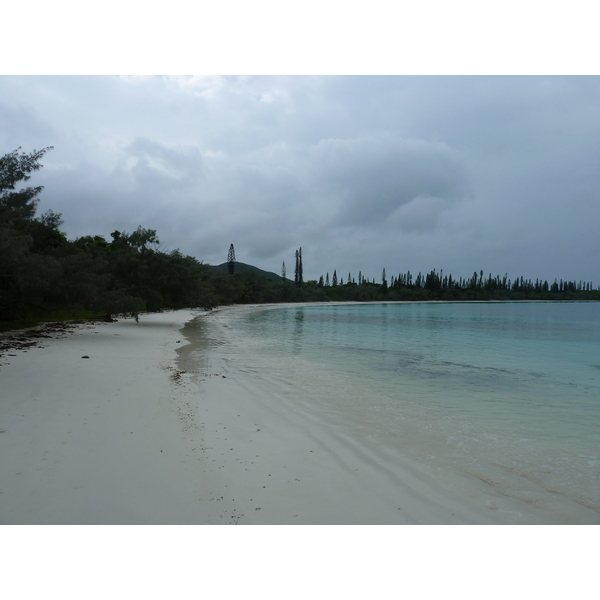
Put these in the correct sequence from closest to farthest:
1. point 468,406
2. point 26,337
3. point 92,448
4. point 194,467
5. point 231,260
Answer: point 194,467
point 92,448
point 468,406
point 26,337
point 231,260

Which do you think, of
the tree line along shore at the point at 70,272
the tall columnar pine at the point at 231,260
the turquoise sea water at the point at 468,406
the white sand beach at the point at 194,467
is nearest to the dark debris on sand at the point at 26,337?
the tree line along shore at the point at 70,272

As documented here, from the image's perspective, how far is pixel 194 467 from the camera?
4.81m

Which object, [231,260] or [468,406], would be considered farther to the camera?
Result: [231,260]

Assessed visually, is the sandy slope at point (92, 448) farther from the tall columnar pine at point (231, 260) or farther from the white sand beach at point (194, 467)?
the tall columnar pine at point (231, 260)

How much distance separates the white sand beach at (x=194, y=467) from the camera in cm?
388

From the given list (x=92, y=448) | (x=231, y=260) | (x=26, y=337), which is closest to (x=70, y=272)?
(x=26, y=337)

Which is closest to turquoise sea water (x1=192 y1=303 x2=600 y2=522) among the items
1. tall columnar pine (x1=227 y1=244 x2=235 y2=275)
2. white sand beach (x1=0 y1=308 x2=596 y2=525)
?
white sand beach (x1=0 y1=308 x2=596 y2=525)

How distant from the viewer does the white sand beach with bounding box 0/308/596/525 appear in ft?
12.7

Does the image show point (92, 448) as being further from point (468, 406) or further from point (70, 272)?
point (70, 272)

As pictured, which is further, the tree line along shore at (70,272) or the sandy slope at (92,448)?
the tree line along shore at (70,272)

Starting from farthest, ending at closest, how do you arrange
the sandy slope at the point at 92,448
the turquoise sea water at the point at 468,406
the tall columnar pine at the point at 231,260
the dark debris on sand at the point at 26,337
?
the tall columnar pine at the point at 231,260 < the dark debris on sand at the point at 26,337 < the turquoise sea water at the point at 468,406 < the sandy slope at the point at 92,448

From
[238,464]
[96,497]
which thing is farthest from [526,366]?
[96,497]

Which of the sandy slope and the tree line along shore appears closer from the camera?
the sandy slope

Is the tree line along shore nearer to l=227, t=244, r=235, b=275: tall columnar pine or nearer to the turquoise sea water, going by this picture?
the turquoise sea water
